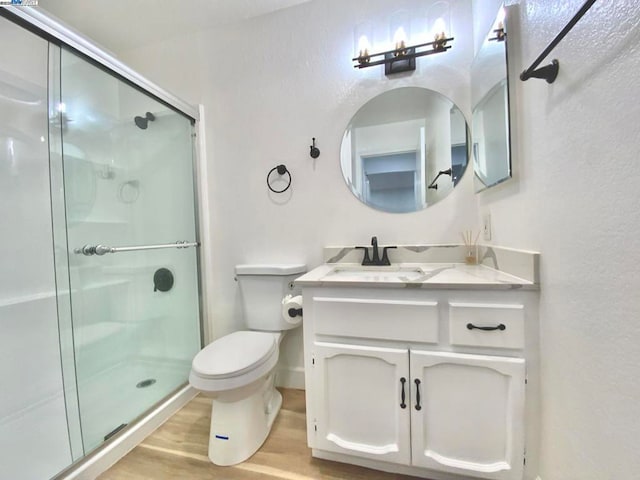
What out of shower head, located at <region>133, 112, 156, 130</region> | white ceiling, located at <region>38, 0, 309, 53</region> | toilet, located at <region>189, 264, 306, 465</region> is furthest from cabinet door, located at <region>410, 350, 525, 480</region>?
white ceiling, located at <region>38, 0, 309, 53</region>

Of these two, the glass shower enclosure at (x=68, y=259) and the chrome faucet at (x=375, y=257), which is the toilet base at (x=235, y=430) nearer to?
the glass shower enclosure at (x=68, y=259)

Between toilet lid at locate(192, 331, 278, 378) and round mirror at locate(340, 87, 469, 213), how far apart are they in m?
0.96

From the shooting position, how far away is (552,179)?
31.2 inches

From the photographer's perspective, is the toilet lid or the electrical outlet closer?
the toilet lid

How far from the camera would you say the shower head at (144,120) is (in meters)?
1.68

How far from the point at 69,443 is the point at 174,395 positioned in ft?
1.52

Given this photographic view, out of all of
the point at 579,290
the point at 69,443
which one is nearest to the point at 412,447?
the point at 579,290

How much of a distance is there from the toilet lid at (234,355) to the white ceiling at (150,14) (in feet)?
6.38

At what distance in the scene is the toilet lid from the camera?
1.10 metres

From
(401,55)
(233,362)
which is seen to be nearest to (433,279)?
(233,362)

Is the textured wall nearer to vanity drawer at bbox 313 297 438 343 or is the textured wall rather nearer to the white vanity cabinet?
the white vanity cabinet

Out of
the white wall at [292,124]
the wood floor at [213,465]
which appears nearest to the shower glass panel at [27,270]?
the wood floor at [213,465]

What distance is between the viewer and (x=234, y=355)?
1.22 meters

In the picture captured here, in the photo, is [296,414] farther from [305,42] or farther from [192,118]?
[305,42]
